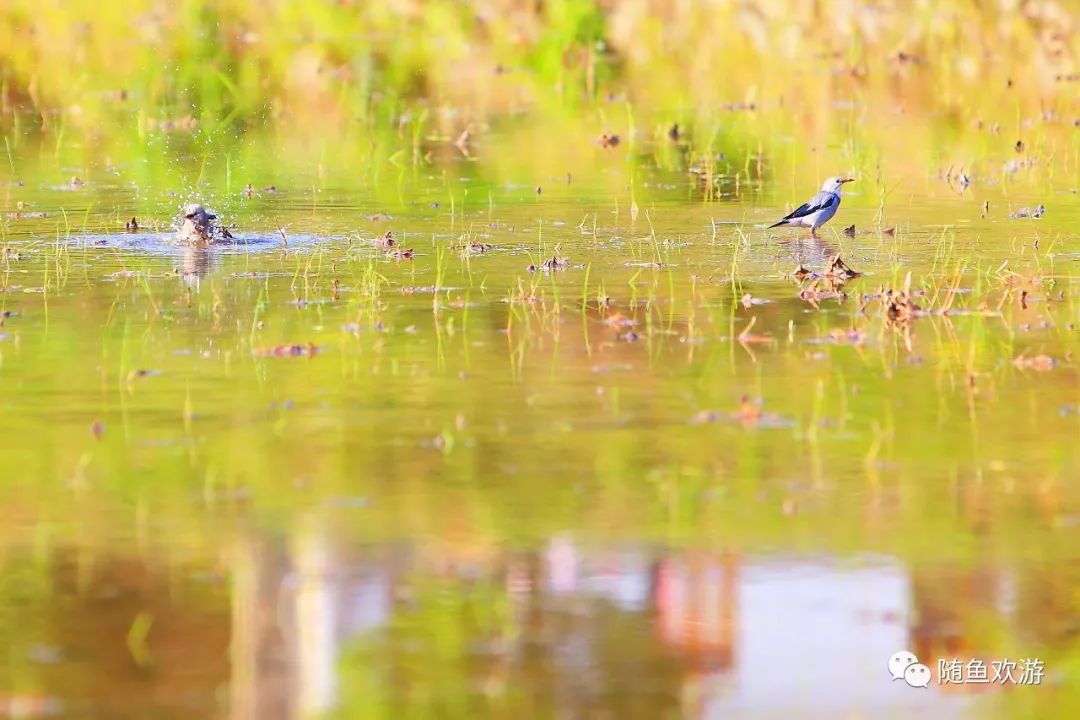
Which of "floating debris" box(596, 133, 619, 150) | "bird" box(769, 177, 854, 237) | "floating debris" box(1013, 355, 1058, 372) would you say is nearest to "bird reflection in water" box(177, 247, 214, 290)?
"bird" box(769, 177, 854, 237)

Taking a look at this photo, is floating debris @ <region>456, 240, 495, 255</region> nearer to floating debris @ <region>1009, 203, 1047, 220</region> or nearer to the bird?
the bird

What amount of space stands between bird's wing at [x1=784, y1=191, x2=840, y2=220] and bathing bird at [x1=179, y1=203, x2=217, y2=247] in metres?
3.71

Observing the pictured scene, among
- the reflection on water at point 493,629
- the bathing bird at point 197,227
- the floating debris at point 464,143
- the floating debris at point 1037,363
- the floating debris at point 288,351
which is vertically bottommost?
the reflection on water at point 493,629

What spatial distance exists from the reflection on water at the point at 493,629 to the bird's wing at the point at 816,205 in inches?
298

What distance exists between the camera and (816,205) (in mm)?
13930

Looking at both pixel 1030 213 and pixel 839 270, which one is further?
pixel 1030 213

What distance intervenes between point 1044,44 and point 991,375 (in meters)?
20.6

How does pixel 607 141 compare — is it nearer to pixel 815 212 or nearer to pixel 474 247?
pixel 815 212

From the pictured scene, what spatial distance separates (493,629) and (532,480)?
1.58 metres

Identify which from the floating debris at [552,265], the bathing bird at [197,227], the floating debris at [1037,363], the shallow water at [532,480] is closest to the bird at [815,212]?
the shallow water at [532,480]

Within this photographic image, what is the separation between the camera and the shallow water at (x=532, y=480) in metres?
5.58

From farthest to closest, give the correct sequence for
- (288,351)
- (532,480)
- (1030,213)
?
(1030,213), (288,351), (532,480)

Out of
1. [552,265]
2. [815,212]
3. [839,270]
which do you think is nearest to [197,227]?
[552,265]

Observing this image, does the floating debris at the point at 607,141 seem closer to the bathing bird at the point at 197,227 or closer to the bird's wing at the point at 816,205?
the bird's wing at the point at 816,205
